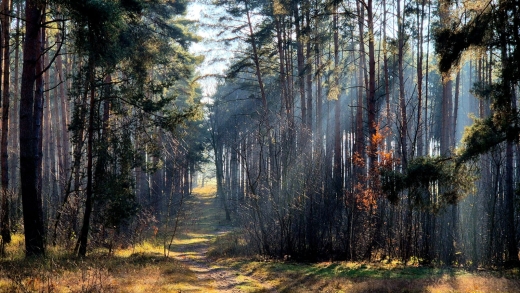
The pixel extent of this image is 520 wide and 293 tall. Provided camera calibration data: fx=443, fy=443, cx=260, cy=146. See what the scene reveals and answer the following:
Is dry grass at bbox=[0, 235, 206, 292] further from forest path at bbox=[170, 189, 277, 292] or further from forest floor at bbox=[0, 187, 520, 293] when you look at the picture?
forest path at bbox=[170, 189, 277, 292]

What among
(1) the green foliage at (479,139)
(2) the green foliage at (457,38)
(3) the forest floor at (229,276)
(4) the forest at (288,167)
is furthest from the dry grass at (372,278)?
(2) the green foliage at (457,38)

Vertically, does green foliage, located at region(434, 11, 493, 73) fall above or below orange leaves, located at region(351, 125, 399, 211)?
above

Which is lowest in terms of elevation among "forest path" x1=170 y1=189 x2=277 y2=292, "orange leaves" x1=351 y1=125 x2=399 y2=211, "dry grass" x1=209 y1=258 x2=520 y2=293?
"forest path" x1=170 y1=189 x2=277 y2=292

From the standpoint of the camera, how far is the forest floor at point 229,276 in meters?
8.35

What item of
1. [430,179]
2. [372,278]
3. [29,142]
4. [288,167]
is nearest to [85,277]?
[29,142]

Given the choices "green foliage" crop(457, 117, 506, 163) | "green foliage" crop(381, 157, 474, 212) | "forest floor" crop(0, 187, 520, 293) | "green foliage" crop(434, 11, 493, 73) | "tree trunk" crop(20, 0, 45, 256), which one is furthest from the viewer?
"tree trunk" crop(20, 0, 45, 256)

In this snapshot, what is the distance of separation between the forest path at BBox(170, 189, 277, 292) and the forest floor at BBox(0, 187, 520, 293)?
31 mm

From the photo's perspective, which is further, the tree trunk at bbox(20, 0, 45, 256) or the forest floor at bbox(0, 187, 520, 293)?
the tree trunk at bbox(20, 0, 45, 256)

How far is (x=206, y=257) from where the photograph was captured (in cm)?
1939

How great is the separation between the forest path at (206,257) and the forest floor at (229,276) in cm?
3

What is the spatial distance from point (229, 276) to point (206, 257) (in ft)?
21.3

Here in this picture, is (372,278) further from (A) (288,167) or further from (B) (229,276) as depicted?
(A) (288,167)

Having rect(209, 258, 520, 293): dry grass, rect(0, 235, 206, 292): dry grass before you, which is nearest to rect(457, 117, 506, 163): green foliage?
rect(209, 258, 520, 293): dry grass

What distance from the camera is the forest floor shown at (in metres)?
8.35
